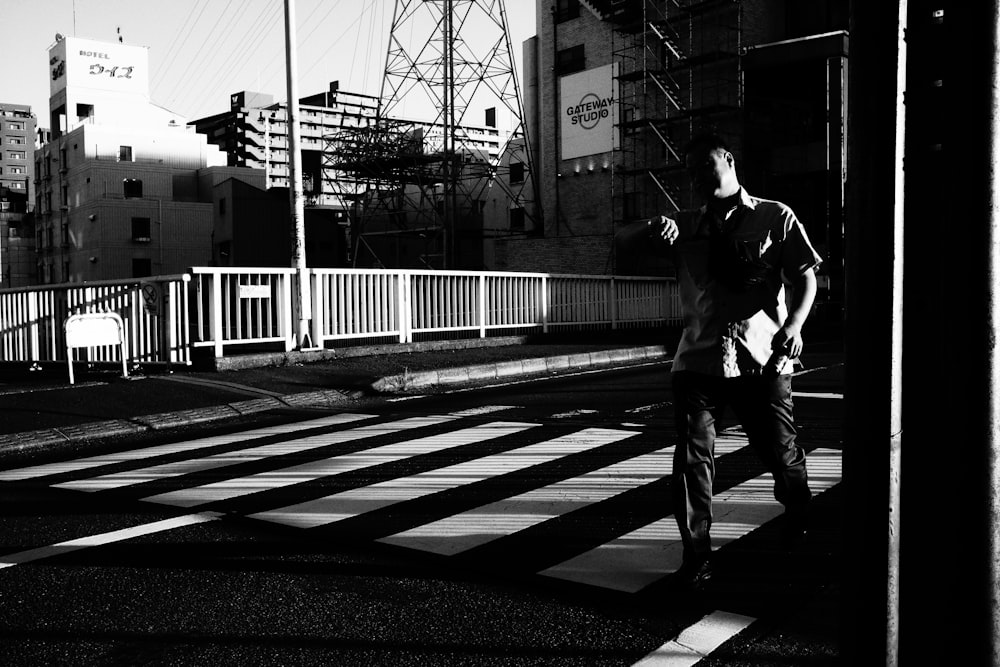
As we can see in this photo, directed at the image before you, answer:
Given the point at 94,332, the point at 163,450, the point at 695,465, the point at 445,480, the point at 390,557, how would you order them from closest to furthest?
1. the point at 695,465
2. the point at 390,557
3. the point at 445,480
4. the point at 163,450
5. the point at 94,332

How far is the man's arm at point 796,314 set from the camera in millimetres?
4211

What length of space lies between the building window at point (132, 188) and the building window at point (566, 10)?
4005cm

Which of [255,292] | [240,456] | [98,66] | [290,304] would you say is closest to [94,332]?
[255,292]

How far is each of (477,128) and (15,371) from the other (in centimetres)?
11356

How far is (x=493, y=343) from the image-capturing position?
18688 millimetres

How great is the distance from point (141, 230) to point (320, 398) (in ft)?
213

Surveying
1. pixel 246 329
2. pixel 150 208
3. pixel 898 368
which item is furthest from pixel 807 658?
pixel 150 208

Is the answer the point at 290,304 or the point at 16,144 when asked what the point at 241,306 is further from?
the point at 16,144

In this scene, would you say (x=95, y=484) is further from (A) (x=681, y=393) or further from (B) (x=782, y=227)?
(B) (x=782, y=227)

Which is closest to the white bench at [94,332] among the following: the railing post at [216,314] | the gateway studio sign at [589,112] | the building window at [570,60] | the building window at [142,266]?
the railing post at [216,314]

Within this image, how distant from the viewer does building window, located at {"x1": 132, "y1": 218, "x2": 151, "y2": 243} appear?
70.7 metres

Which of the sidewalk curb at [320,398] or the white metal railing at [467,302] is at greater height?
the white metal railing at [467,302]

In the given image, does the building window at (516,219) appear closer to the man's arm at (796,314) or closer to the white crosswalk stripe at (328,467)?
the white crosswalk stripe at (328,467)

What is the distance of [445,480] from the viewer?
6.31m
